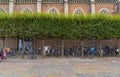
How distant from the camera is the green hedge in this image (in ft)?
89.1

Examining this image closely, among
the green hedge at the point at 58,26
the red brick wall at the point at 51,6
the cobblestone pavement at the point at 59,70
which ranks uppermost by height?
the red brick wall at the point at 51,6

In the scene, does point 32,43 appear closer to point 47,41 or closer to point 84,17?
point 47,41

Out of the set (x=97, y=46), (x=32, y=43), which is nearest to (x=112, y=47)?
(x=97, y=46)

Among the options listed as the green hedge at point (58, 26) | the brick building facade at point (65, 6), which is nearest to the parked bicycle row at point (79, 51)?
the green hedge at point (58, 26)

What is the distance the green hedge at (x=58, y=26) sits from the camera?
27172mm

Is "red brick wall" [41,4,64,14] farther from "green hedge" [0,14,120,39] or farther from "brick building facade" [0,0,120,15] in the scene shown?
"green hedge" [0,14,120,39]

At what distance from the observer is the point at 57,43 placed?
31.9m

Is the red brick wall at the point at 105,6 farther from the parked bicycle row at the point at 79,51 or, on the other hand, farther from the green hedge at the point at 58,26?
the green hedge at the point at 58,26

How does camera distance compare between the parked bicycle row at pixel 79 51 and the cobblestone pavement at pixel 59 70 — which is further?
the parked bicycle row at pixel 79 51

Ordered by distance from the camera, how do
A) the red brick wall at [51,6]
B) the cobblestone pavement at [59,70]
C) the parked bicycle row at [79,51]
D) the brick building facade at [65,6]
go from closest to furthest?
1. the cobblestone pavement at [59,70]
2. the parked bicycle row at [79,51]
3. the brick building facade at [65,6]
4. the red brick wall at [51,6]

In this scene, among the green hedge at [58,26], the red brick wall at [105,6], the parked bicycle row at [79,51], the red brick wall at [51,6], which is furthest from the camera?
the red brick wall at [105,6]

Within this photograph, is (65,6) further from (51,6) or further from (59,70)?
(59,70)

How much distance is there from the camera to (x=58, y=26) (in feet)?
90.2

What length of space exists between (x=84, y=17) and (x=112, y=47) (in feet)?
22.4
